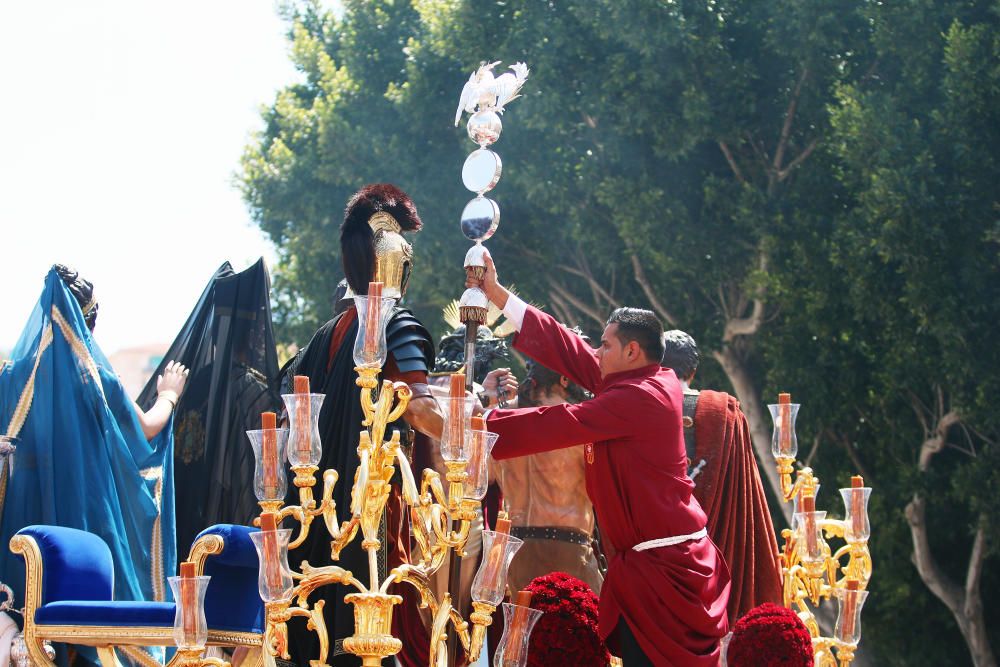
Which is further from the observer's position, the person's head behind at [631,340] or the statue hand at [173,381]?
the statue hand at [173,381]

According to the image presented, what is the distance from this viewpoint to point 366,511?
4.10 meters

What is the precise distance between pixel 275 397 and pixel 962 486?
730cm

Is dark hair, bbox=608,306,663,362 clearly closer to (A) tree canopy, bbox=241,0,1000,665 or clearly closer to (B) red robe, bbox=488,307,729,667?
(B) red robe, bbox=488,307,729,667

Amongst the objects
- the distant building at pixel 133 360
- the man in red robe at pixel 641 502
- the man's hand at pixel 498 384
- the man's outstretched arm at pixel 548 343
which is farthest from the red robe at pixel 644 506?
the distant building at pixel 133 360

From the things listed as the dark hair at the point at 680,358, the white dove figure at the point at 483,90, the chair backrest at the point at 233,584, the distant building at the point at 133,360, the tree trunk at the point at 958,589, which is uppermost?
the distant building at the point at 133,360

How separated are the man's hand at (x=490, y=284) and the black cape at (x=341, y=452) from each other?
28cm

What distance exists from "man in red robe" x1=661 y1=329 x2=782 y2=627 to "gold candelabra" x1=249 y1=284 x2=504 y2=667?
2.27 metres

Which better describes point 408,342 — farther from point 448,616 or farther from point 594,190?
point 594,190

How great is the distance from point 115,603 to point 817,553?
274 centimetres

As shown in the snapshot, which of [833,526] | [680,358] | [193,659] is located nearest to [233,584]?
[193,659]

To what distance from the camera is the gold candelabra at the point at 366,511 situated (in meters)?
3.98

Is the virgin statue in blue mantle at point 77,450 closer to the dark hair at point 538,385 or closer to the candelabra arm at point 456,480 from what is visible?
the dark hair at point 538,385

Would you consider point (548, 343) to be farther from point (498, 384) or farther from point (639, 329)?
point (498, 384)

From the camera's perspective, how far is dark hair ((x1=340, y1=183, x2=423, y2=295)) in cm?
527
